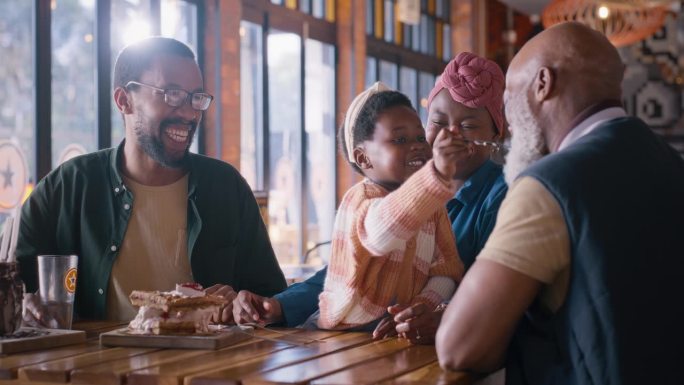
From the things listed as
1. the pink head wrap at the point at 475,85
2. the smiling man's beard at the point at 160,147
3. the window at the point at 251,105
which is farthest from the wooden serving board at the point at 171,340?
the window at the point at 251,105

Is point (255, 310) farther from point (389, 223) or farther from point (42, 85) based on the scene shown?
point (42, 85)

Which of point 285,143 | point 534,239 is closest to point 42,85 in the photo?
point 285,143

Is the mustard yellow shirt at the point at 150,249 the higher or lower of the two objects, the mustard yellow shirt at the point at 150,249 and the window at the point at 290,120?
the lower

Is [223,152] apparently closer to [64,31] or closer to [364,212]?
[64,31]

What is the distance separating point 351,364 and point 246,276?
1174mm

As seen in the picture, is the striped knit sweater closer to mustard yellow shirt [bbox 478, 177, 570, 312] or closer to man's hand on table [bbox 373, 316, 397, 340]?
man's hand on table [bbox 373, 316, 397, 340]

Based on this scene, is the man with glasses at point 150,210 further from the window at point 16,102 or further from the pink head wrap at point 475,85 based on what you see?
the window at point 16,102

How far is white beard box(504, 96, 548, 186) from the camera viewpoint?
1917mm

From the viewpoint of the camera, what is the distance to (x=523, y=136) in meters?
1.94

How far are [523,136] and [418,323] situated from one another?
1.48 feet

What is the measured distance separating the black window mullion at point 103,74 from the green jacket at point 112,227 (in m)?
2.79

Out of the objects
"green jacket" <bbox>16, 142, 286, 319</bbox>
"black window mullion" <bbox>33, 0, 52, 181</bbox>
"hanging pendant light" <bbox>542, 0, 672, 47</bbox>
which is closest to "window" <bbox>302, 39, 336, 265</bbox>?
"hanging pendant light" <bbox>542, 0, 672, 47</bbox>

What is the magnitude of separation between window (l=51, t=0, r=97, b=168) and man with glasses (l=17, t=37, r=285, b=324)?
2.52 m

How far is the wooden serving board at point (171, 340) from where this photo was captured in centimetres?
199
